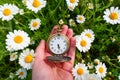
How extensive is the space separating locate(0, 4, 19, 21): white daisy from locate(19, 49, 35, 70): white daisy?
0.29 metres

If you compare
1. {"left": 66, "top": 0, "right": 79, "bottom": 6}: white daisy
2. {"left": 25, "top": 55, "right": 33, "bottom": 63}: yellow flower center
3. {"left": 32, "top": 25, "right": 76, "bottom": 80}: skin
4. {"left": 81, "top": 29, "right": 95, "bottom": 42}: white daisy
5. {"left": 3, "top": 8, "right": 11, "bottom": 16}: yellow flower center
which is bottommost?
{"left": 32, "top": 25, "right": 76, "bottom": 80}: skin

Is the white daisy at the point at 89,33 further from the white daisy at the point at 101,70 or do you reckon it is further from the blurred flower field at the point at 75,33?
the white daisy at the point at 101,70

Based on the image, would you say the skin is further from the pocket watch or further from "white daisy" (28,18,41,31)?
"white daisy" (28,18,41,31)

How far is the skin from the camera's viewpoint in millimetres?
2053

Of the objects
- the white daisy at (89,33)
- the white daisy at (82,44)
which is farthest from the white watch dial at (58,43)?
the white daisy at (89,33)

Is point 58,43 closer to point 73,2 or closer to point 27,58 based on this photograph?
point 27,58

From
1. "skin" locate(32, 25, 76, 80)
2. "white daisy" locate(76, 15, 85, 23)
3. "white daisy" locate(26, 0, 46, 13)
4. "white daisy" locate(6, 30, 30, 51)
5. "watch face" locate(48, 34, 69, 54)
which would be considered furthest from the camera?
"white daisy" locate(76, 15, 85, 23)

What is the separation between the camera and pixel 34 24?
2.50 m

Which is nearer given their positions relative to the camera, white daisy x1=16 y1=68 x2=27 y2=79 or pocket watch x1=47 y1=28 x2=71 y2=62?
pocket watch x1=47 y1=28 x2=71 y2=62

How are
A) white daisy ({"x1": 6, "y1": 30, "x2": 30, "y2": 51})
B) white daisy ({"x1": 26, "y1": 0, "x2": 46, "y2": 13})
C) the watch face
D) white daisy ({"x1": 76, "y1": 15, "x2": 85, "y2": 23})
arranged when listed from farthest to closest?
white daisy ({"x1": 76, "y1": 15, "x2": 85, "y2": 23})
white daisy ({"x1": 26, "y1": 0, "x2": 46, "y2": 13})
white daisy ({"x1": 6, "y1": 30, "x2": 30, "y2": 51})
the watch face

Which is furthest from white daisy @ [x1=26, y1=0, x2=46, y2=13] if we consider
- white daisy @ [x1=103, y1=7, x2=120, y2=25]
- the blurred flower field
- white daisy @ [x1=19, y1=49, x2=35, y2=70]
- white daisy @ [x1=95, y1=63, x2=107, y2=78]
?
white daisy @ [x1=95, y1=63, x2=107, y2=78]

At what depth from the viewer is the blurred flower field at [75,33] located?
7.68ft

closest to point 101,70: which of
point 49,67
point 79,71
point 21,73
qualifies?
point 79,71

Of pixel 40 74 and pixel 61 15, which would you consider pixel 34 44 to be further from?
pixel 40 74
